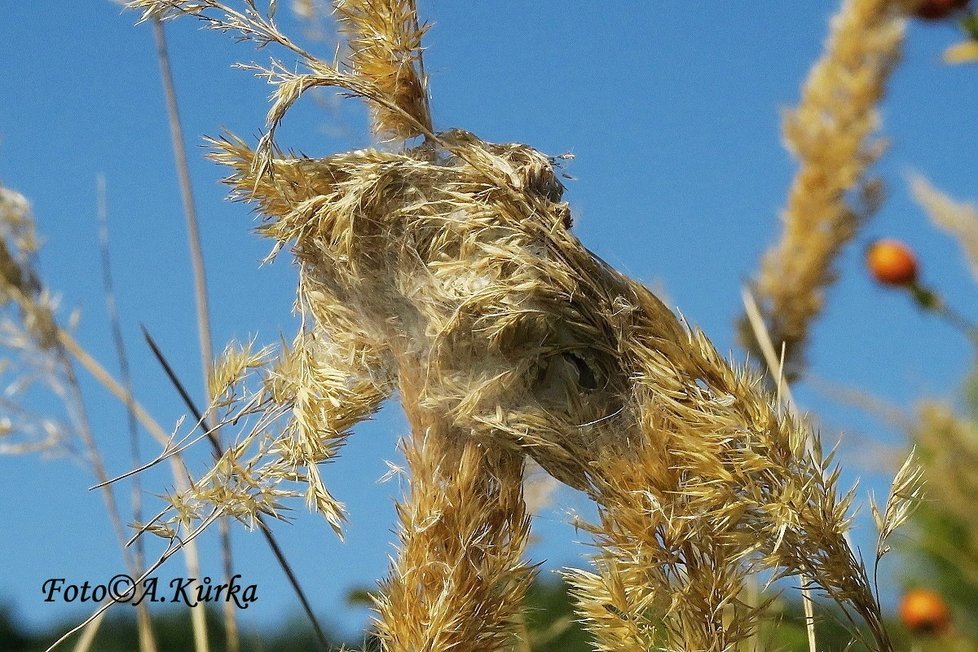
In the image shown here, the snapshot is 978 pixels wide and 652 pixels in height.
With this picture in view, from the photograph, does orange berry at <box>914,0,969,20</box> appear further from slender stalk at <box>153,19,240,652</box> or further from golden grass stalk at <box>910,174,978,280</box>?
slender stalk at <box>153,19,240,652</box>

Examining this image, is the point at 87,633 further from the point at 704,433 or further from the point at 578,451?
the point at 704,433

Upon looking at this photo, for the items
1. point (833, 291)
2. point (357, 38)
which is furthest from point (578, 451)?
point (833, 291)

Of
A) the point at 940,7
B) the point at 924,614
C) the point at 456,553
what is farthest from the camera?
the point at 924,614

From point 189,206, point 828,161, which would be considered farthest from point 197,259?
point 828,161

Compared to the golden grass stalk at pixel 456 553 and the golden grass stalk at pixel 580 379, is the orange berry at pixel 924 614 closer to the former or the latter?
the golden grass stalk at pixel 580 379

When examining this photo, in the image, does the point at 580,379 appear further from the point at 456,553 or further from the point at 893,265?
the point at 893,265

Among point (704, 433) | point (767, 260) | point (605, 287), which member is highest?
point (767, 260)
